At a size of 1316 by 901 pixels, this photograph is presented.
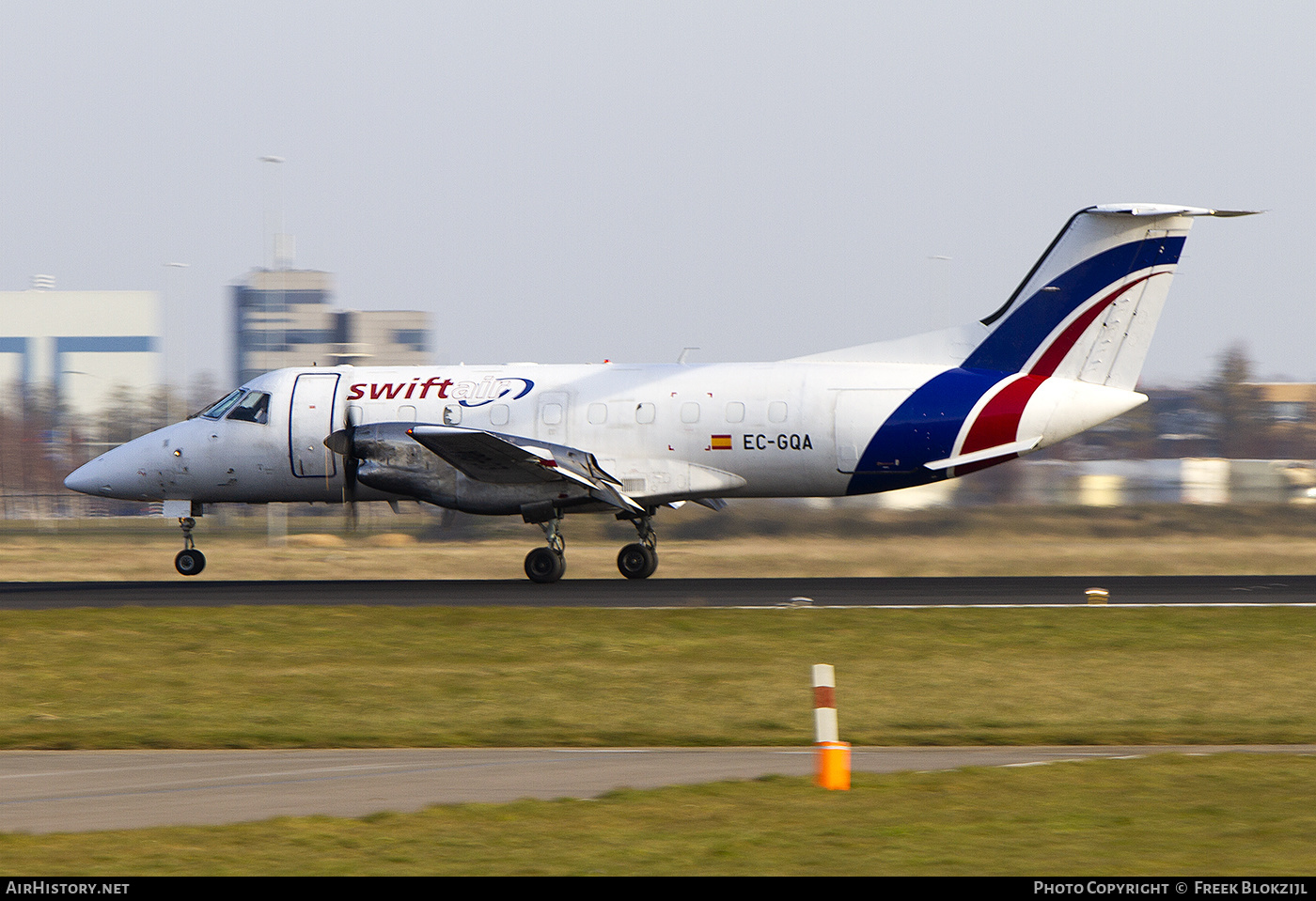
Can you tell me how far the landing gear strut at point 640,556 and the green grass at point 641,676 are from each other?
5.81m

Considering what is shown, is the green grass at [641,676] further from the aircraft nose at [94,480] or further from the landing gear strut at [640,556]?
the aircraft nose at [94,480]

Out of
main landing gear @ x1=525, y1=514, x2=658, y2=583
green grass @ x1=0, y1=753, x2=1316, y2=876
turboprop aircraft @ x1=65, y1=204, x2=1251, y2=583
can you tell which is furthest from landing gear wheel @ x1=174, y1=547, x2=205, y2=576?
green grass @ x1=0, y1=753, x2=1316, y2=876

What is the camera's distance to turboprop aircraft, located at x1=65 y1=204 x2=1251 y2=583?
23516 millimetres

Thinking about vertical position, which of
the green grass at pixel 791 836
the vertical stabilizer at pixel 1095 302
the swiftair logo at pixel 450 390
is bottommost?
the green grass at pixel 791 836

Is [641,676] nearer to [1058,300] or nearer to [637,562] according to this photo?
[637,562]

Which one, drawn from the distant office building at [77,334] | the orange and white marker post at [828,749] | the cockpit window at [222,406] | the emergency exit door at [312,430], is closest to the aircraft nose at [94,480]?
the cockpit window at [222,406]

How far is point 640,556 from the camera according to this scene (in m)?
25.5

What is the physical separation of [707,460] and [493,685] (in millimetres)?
10012

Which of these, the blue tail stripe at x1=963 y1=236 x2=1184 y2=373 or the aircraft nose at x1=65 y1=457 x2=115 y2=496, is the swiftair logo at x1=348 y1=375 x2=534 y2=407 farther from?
the blue tail stripe at x1=963 y1=236 x2=1184 y2=373

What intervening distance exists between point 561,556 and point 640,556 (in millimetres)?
1579

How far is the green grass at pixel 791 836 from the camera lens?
7418mm

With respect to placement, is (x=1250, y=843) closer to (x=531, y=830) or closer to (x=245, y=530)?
(x=531, y=830)
